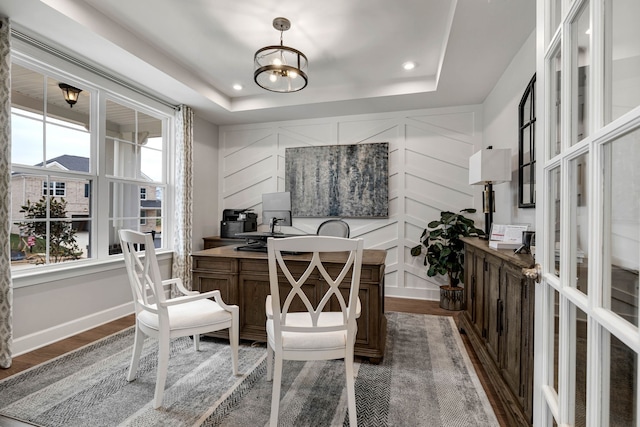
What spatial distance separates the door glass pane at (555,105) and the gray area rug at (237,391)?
152 cm

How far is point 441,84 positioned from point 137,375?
3.83m

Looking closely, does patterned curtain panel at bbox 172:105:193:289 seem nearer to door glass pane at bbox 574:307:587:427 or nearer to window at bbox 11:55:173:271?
window at bbox 11:55:173:271

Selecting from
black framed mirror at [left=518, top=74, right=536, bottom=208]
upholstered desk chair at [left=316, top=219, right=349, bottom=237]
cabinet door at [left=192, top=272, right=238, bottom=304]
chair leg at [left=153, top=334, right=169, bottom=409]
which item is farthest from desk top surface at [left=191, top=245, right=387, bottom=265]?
black framed mirror at [left=518, top=74, right=536, bottom=208]

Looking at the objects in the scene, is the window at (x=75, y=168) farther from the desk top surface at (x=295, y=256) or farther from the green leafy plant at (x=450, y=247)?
the green leafy plant at (x=450, y=247)

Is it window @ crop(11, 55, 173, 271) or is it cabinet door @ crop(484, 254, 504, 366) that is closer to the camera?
cabinet door @ crop(484, 254, 504, 366)

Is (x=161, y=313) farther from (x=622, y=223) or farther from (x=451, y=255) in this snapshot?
(x=451, y=255)

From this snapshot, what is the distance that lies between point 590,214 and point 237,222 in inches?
170

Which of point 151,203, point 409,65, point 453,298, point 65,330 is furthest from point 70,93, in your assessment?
point 453,298

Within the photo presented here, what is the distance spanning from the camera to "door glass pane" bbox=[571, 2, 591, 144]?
2.29 feet

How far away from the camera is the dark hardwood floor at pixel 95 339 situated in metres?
1.84

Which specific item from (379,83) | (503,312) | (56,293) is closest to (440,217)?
(379,83)

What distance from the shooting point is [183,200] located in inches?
163

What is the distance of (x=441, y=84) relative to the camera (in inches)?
135

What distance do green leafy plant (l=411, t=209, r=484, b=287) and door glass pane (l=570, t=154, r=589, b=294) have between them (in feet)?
9.70
